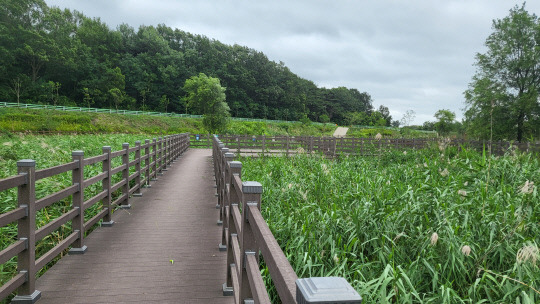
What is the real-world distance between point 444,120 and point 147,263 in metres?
60.2

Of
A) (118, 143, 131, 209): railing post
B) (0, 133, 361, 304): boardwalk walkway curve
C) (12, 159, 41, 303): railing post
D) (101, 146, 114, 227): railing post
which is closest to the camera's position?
(0, 133, 361, 304): boardwalk walkway curve

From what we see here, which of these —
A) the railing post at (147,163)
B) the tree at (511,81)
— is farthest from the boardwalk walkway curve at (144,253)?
the tree at (511,81)

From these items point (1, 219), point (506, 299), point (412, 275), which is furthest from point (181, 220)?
point (506, 299)

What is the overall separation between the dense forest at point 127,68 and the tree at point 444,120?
8.15m

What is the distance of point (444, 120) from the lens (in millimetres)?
56875

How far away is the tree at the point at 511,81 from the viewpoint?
29.9 meters

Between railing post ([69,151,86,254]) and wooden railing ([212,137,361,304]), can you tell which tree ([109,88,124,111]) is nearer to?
railing post ([69,151,86,254])

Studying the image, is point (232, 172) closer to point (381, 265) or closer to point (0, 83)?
point (381, 265)

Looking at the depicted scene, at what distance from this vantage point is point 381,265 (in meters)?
3.61

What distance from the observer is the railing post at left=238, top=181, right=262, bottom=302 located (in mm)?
2271

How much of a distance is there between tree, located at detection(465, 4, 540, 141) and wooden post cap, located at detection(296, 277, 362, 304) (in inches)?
1312

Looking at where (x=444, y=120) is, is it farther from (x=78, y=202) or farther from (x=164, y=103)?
(x=78, y=202)

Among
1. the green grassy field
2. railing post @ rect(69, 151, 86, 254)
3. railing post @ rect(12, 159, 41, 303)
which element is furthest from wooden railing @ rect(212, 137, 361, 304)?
the green grassy field

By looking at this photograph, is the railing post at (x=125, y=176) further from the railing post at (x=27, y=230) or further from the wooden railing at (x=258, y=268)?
the wooden railing at (x=258, y=268)
